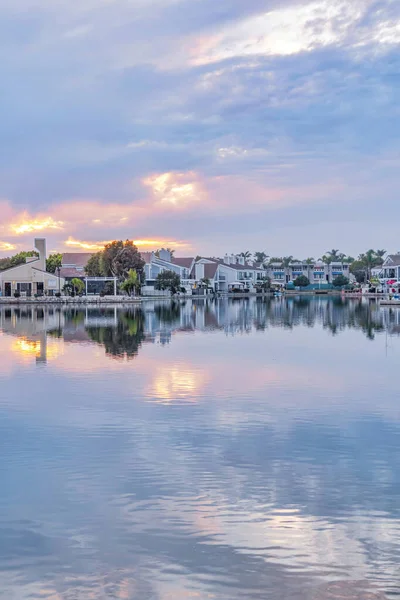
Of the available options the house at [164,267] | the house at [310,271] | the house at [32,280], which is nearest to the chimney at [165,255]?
the house at [164,267]

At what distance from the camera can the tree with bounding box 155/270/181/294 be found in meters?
104

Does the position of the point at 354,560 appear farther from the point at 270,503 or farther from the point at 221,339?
the point at 221,339

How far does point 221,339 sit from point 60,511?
26.1 metres

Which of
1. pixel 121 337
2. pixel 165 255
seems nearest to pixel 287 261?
pixel 165 255

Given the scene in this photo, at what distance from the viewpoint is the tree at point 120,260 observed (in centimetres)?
9775

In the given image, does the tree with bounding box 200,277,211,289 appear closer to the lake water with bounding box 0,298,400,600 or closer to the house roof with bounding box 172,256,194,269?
the house roof with bounding box 172,256,194,269

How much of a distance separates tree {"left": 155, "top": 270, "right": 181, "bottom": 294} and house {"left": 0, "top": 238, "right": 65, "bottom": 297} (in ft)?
49.8

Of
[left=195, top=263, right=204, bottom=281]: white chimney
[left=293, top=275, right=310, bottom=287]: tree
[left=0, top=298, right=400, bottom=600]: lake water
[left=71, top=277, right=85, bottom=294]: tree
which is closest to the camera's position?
[left=0, top=298, right=400, bottom=600]: lake water

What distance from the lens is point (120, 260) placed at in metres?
97.8

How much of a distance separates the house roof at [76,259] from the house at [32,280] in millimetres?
17677

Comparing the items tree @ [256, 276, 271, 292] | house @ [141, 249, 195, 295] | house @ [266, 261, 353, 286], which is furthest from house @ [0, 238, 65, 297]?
house @ [266, 261, 353, 286]

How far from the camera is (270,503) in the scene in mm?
9453

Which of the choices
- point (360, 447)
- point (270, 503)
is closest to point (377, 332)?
point (360, 447)

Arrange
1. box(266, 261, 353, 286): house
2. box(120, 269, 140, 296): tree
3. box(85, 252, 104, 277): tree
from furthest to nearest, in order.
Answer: box(266, 261, 353, 286): house → box(85, 252, 104, 277): tree → box(120, 269, 140, 296): tree
